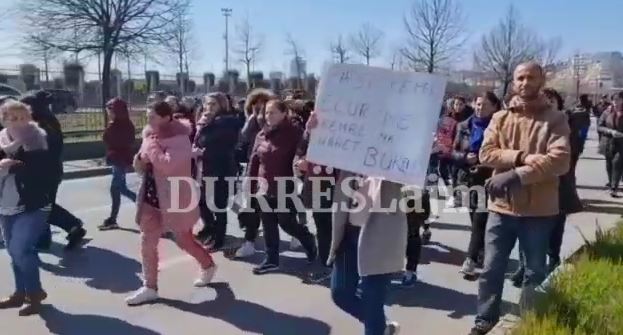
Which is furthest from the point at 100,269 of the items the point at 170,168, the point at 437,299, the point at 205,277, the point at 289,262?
the point at 437,299

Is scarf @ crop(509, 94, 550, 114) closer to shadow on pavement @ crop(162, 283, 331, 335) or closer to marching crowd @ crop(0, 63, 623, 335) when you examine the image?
marching crowd @ crop(0, 63, 623, 335)

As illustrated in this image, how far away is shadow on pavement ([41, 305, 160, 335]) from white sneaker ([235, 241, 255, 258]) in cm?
211

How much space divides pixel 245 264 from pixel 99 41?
15.6 m

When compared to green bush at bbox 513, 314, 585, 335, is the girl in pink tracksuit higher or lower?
higher

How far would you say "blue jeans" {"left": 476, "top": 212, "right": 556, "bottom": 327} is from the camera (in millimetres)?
4359

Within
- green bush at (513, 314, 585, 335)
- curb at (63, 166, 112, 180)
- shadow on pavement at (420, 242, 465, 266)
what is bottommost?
curb at (63, 166, 112, 180)

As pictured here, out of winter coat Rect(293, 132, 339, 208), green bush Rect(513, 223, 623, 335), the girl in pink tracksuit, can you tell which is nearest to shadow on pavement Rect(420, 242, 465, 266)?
winter coat Rect(293, 132, 339, 208)

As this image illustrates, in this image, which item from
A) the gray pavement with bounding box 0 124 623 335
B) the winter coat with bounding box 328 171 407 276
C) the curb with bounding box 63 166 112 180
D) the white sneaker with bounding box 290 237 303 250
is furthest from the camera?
the curb with bounding box 63 166 112 180

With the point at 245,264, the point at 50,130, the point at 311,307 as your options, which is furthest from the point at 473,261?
the point at 50,130

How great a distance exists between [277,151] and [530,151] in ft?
9.10

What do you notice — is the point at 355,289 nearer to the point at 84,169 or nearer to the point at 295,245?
the point at 295,245

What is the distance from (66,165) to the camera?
1588cm

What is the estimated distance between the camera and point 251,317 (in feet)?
17.6

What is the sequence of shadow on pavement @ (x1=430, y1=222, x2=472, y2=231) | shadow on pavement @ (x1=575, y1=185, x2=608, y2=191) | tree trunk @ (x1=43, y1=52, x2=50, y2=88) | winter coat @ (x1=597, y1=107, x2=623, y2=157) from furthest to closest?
1. tree trunk @ (x1=43, y1=52, x2=50, y2=88)
2. shadow on pavement @ (x1=575, y1=185, x2=608, y2=191)
3. winter coat @ (x1=597, y1=107, x2=623, y2=157)
4. shadow on pavement @ (x1=430, y1=222, x2=472, y2=231)
